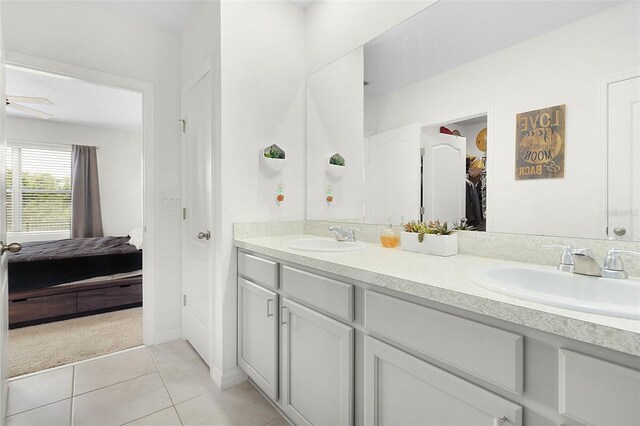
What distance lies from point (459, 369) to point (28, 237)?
6.35 m

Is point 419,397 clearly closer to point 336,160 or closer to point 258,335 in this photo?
point 258,335

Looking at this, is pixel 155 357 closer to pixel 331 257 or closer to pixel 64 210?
pixel 331 257

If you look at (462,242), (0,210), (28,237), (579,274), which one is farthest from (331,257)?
(28,237)

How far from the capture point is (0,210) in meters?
1.41

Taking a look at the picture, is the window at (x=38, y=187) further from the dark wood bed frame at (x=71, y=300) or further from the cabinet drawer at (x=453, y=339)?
the cabinet drawer at (x=453, y=339)

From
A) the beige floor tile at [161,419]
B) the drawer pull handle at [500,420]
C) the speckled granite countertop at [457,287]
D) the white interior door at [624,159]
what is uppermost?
the white interior door at [624,159]

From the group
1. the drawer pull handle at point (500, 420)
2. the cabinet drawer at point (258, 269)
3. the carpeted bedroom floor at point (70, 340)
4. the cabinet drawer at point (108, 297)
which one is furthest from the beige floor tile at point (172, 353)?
the drawer pull handle at point (500, 420)

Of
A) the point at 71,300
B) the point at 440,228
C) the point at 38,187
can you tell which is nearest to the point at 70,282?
the point at 71,300

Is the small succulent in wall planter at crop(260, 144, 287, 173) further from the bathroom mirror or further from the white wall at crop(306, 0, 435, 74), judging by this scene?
the white wall at crop(306, 0, 435, 74)

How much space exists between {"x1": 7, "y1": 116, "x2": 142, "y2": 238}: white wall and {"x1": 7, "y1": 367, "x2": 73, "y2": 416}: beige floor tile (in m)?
4.09

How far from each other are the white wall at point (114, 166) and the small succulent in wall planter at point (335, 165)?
495 cm

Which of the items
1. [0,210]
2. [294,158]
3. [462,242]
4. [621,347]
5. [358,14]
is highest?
[358,14]

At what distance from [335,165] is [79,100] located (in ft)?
12.7

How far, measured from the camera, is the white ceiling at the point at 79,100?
3.47 meters
